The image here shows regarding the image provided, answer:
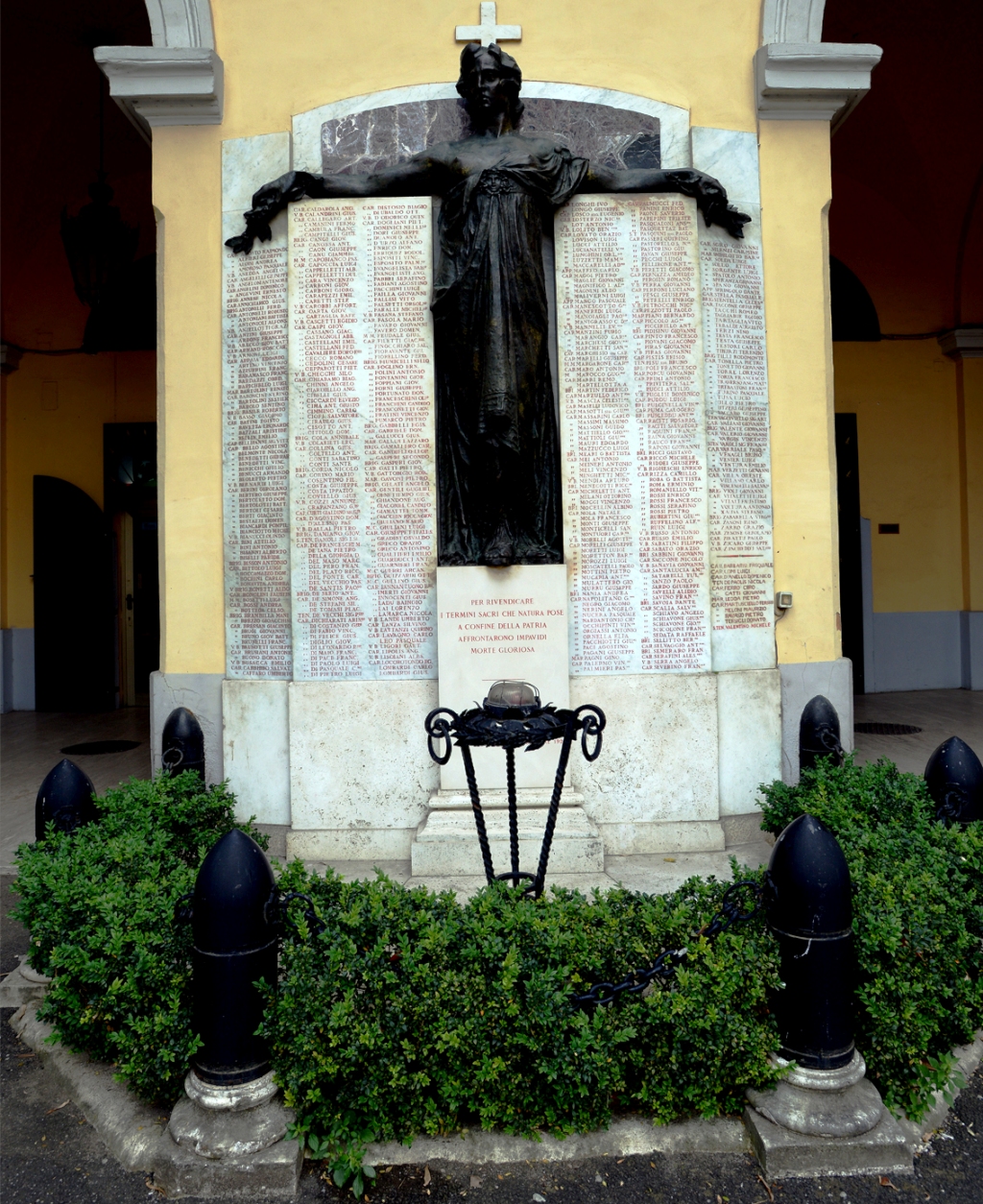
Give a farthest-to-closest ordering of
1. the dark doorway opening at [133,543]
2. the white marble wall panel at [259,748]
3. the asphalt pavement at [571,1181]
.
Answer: the dark doorway opening at [133,543] → the white marble wall panel at [259,748] → the asphalt pavement at [571,1181]

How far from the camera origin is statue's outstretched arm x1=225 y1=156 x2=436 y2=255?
16.3 feet

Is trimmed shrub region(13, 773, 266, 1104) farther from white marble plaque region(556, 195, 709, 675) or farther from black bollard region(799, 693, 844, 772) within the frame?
black bollard region(799, 693, 844, 772)

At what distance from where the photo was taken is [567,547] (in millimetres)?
5062

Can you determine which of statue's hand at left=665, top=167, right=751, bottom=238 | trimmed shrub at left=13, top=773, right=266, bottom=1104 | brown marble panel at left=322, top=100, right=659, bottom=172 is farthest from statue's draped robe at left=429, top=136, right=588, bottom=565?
trimmed shrub at left=13, top=773, right=266, bottom=1104

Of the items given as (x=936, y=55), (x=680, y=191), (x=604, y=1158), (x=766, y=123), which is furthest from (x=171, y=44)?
(x=936, y=55)

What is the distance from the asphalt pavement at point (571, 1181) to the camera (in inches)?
93.4

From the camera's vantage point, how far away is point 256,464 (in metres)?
5.21

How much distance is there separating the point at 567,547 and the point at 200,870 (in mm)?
2990

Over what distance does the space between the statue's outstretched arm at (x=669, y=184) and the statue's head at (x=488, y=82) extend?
635mm

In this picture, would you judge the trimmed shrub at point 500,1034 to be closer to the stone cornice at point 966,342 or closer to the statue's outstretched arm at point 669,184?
the statue's outstretched arm at point 669,184

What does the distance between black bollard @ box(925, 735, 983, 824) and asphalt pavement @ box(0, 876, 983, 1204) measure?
1553 millimetres

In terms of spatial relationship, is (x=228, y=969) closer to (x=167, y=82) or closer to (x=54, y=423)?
(x=167, y=82)

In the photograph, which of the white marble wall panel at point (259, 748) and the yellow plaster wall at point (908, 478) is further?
the yellow plaster wall at point (908, 478)

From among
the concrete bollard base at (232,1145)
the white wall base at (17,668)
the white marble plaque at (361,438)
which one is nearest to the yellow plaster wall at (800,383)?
the white marble plaque at (361,438)
